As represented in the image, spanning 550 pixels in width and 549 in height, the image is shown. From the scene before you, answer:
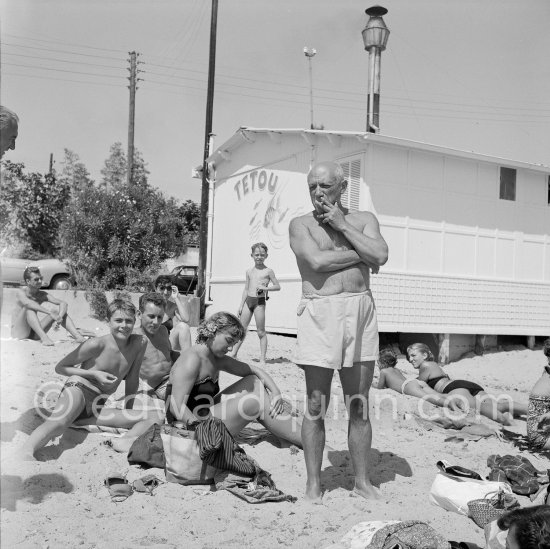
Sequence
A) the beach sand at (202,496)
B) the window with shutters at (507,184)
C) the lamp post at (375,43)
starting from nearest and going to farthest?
1. the beach sand at (202,496)
2. the window with shutters at (507,184)
3. the lamp post at (375,43)

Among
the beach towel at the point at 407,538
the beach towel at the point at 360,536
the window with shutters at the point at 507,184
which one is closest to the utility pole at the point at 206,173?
the window with shutters at the point at 507,184

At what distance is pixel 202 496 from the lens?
3.87m

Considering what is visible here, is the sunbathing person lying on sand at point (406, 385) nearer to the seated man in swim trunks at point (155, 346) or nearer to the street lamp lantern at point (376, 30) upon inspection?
the seated man in swim trunks at point (155, 346)

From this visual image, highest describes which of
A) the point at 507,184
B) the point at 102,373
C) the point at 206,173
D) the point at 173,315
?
the point at 206,173

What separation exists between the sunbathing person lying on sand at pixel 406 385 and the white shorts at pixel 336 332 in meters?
2.92

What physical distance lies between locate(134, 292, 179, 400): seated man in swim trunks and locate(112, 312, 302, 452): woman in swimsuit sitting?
0.82m

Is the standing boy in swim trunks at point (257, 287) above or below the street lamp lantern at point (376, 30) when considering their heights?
below

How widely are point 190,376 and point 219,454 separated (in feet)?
Answer: 2.30

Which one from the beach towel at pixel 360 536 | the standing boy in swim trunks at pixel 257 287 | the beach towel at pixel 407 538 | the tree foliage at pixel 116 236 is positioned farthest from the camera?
the tree foliage at pixel 116 236

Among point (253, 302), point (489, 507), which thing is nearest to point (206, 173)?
point (253, 302)

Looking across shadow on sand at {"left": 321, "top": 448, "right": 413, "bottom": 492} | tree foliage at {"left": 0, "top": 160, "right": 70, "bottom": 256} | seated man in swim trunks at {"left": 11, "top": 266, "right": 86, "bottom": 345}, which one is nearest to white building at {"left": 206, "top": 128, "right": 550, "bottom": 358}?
seated man in swim trunks at {"left": 11, "top": 266, "right": 86, "bottom": 345}

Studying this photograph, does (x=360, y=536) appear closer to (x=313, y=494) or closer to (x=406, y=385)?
(x=313, y=494)

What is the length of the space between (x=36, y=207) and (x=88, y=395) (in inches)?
813

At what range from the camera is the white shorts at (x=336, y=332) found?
3.79 meters
